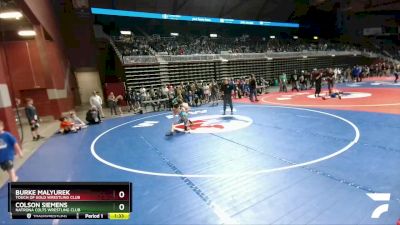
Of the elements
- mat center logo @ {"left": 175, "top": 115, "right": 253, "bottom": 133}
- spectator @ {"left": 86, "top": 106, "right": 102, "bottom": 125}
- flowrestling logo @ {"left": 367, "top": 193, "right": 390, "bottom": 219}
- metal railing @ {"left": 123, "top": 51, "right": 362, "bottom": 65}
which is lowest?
flowrestling logo @ {"left": 367, "top": 193, "right": 390, "bottom": 219}

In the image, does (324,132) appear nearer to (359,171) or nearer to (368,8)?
(359,171)

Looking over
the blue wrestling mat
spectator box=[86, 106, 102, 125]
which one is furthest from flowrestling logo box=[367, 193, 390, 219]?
spectator box=[86, 106, 102, 125]

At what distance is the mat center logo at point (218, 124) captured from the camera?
10875 mm

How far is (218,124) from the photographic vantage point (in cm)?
1188

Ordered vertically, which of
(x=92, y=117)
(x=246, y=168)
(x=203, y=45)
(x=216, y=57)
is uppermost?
(x=203, y=45)

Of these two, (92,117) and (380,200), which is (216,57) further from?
(380,200)

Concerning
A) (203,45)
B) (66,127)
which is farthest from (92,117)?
(203,45)

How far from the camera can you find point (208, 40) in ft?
107

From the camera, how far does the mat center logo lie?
35.7ft
